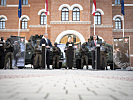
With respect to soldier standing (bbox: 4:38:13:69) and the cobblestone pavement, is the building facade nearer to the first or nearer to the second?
soldier standing (bbox: 4:38:13:69)

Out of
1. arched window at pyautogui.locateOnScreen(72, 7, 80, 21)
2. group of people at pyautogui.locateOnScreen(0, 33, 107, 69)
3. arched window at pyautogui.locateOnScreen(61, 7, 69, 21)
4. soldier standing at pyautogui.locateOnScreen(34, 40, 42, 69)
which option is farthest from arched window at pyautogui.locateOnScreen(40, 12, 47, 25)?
soldier standing at pyautogui.locateOnScreen(34, 40, 42, 69)

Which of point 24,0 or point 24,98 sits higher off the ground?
point 24,0

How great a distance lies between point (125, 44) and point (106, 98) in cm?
878

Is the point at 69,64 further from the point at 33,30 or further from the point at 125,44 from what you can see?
the point at 33,30

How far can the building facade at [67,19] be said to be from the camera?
67.9ft

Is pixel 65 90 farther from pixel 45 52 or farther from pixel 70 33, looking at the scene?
pixel 70 33

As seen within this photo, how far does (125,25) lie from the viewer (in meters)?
23.5

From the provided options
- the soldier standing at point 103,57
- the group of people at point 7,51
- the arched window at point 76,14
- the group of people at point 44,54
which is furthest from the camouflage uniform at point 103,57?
the arched window at point 76,14

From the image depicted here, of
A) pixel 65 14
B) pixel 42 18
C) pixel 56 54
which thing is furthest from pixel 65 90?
pixel 42 18

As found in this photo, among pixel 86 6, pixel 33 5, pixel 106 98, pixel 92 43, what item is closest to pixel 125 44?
pixel 92 43

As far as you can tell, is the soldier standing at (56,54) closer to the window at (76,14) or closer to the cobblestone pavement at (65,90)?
the cobblestone pavement at (65,90)

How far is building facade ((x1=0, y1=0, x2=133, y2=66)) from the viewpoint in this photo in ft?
67.9

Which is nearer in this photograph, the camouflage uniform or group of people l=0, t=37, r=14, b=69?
group of people l=0, t=37, r=14, b=69

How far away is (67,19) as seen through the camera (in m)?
21.2
